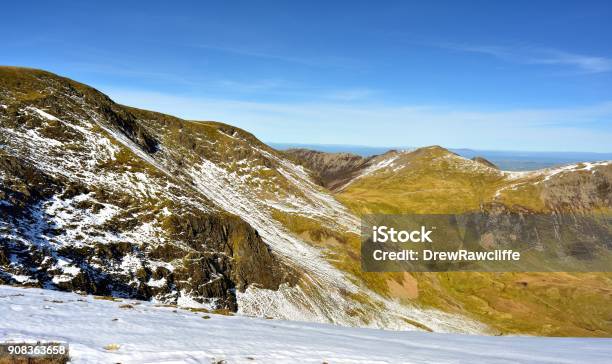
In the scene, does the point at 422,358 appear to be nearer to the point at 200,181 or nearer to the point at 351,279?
the point at 351,279

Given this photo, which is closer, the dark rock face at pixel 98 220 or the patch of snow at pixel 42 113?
the dark rock face at pixel 98 220

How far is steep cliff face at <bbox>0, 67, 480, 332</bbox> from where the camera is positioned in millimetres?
51438

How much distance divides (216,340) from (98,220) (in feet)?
167

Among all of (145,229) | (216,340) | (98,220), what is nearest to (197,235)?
(145,229)

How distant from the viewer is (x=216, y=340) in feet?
58.0

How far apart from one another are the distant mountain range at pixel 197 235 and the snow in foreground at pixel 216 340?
28.0 metres

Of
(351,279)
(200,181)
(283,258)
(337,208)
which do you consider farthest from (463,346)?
(337,208)

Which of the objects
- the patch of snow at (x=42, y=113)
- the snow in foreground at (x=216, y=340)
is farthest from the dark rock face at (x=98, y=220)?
the snow in foreground at (x=216, y=340)

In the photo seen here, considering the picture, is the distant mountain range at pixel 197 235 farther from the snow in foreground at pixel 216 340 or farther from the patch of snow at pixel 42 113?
the snow in foreground at pixel 216 340

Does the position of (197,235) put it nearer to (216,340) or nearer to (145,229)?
(145,229)

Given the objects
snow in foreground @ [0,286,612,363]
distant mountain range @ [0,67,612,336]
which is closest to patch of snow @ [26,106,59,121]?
distant mountain range @ [0,67,612,336]

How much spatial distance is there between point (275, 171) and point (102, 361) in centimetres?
12971

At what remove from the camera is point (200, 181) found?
368 ft

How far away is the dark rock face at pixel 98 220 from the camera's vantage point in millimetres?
49062
